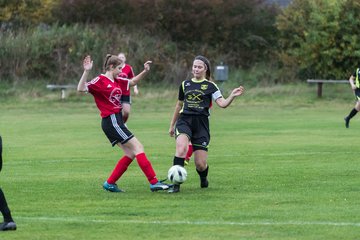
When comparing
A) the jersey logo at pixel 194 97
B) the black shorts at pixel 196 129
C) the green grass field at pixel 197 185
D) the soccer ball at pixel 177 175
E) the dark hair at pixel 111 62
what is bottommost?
the green grass field at pixel 197 185

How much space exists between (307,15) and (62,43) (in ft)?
35.4

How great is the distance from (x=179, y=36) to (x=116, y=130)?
3292 cm

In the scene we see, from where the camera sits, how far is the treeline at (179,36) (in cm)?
4066

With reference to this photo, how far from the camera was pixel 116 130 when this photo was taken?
12492 mm

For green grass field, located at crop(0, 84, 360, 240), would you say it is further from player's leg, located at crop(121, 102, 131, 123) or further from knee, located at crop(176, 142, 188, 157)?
player's leg, located at crop(121, 102, 131, 123)

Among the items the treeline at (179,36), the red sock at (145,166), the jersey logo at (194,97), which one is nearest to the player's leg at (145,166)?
the red sock at (145,166)

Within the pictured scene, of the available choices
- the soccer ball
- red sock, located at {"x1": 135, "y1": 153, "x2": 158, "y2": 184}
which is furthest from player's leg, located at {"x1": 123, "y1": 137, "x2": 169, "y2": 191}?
the soccer ball

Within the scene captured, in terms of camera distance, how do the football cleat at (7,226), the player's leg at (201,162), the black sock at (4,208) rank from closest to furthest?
the black sock at (4,208) → the football cleat at (7,226) → the player's leg at (201,162)

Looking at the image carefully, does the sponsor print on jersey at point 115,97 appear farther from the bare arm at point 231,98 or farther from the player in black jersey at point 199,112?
the bare arm at point 231,98

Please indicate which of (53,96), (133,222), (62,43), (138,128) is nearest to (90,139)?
(138,128)

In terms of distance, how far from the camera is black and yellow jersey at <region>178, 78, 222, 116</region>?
12992 millimetres

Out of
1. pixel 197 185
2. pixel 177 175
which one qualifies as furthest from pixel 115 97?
pixel 197 185

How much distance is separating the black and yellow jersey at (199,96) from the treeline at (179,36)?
2755 cm

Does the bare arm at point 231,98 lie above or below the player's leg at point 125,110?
above
